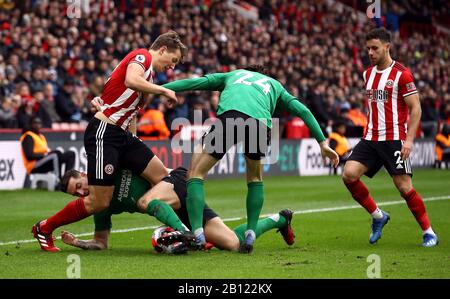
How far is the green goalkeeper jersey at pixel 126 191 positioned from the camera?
29.7ft

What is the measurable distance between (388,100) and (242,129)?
209 cm

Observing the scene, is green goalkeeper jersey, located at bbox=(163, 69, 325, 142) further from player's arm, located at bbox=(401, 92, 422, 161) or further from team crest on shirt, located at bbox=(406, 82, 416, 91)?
team crest on shirt, located at bbox=(406, 82, 416, 91)

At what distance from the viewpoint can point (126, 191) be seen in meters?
9.06

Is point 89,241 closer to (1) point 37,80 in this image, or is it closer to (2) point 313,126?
(2) point 313,126

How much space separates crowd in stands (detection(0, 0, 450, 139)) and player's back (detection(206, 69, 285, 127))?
5.87 m

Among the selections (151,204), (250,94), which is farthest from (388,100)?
(151,204)

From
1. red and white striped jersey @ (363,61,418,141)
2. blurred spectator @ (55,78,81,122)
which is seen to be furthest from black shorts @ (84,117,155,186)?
blurred spectator @ (55,78,81,122)

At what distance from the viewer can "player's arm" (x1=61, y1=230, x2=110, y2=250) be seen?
29.5 ft

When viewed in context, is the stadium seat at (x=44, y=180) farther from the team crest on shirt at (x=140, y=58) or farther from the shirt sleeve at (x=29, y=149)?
the team crest on shirt at (x=140, y=58)

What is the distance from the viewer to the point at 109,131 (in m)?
9.01

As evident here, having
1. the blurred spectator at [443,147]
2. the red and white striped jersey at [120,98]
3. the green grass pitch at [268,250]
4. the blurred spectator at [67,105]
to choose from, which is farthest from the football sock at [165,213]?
the blurred spectator at [443,147]

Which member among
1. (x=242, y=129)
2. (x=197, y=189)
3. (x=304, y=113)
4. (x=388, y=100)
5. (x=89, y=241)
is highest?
(x=388, y=100)
